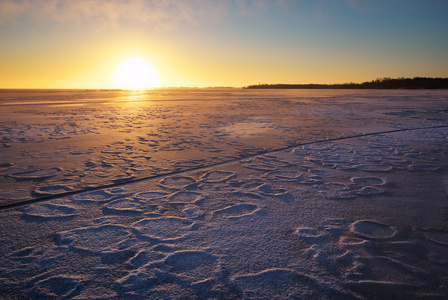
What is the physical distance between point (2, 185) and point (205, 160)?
2390mm

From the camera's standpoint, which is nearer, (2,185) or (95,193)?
(95,193)

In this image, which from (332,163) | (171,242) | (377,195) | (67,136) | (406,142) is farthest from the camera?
(67,136)

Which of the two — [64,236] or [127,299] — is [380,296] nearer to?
[127,299]

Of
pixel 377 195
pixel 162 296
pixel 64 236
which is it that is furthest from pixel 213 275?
pixel 377 195

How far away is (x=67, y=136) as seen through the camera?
18.5 ft

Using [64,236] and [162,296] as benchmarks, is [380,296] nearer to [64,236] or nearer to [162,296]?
[162,296]

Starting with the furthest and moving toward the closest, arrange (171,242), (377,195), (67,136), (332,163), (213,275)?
1. (67,136)
2. (332,163)
3. (377,195)
4. (171,242)
5. (213,275)

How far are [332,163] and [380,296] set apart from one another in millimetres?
2530

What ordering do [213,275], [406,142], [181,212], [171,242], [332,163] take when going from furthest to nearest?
[406,142] < [332,163] < [181,212] < [171,242] < [213,275]

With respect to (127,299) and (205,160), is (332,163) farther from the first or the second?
(127,299)

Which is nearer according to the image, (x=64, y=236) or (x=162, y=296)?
(x=162, y=296)

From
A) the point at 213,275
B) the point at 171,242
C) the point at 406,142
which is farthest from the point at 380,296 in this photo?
the point at 406,142

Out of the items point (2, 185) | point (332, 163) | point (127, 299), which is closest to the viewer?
point (127, 299)

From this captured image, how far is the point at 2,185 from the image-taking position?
2.77 meters
